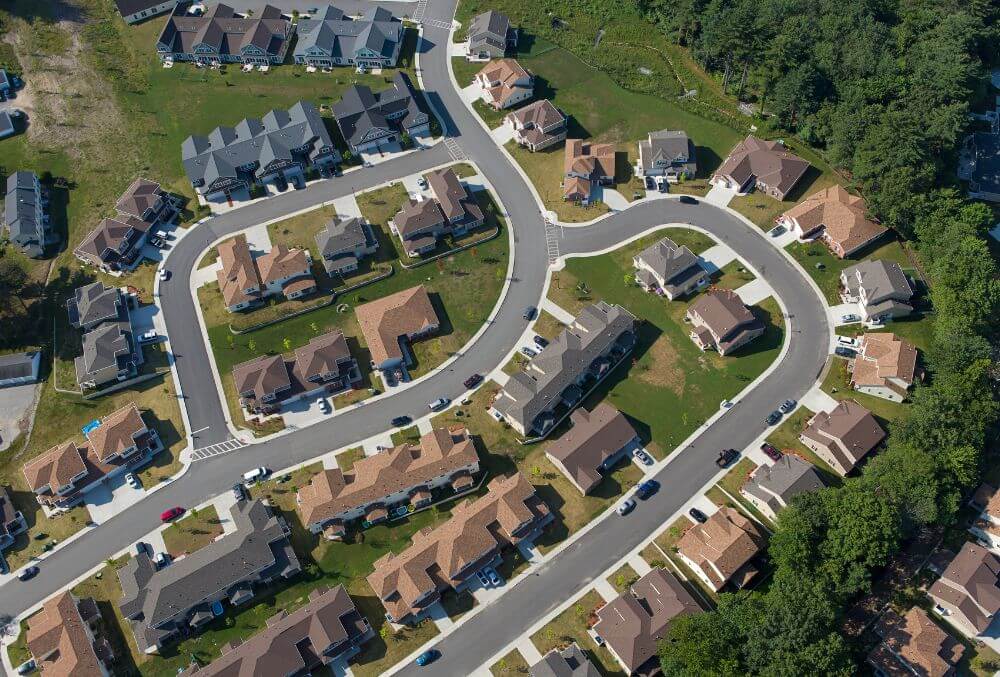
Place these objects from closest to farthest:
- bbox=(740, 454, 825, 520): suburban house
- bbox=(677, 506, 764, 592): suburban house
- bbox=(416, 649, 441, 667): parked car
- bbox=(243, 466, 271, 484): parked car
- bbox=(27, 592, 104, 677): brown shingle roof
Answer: bbox=(27, 592, 104, 677): brown shingle roof, bbox=(416, 649, 441, 667): parked car, bbox=(677, 506, 764, 592): suburban house, bbox=(740, 454, 825, 520): suburban house, bbox=(243, 466, 271, 484): parked car

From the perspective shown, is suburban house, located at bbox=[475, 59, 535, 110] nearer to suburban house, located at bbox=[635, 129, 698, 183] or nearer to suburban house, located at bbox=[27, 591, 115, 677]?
suburban house, located at bbox=[635, 129, 698, 183]

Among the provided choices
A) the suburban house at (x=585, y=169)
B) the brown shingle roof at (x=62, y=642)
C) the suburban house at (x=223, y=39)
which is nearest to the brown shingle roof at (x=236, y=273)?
the brown shingle roof at (x=62, y=642)

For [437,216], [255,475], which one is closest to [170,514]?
[255,475]

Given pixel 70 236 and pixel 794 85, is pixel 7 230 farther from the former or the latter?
pixel 794 85

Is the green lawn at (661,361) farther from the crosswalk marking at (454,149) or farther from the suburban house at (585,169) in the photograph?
the crosswalk marking at (454,149)

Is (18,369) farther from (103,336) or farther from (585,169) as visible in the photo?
(585,169)

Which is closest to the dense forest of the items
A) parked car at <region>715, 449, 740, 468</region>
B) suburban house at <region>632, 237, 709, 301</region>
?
parked car at <region>715, 449, 740, 468</region>
